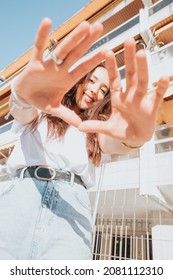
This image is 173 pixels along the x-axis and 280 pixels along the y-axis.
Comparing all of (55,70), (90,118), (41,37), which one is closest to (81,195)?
(90,118)

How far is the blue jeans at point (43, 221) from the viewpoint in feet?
2.32

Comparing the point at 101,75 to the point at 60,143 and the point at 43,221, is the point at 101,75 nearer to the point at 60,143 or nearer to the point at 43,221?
the point at 60,143

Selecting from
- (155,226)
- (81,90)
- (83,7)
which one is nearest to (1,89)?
(83,7)

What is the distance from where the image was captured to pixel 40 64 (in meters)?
0.63

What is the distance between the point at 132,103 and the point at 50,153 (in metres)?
0.43

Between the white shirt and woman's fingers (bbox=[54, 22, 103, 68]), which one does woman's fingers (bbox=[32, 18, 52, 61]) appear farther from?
the white shirt

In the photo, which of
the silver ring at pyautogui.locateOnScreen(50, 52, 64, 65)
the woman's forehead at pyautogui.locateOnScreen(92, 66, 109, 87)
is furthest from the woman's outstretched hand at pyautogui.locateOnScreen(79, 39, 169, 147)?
the woman's forehead at pyautogui.locateOnScreen(92, 66, 109, 87)

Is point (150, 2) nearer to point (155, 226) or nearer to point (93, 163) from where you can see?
point (155, 226)

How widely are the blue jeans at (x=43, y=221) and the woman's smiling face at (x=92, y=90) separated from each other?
0.45m

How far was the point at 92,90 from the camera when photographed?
1.06 meters

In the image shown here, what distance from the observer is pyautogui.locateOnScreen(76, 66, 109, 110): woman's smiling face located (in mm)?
1038

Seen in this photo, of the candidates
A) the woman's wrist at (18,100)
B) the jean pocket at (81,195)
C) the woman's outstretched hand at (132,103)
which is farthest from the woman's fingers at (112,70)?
the jean pocket at (81,195)
